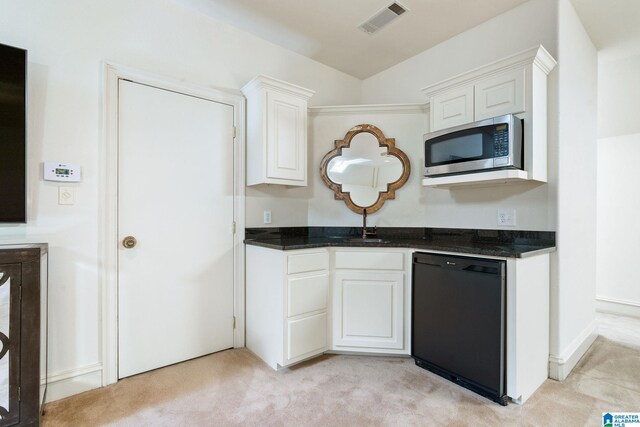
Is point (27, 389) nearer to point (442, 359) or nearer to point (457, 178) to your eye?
point (442, 359)

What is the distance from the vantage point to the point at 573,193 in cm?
235

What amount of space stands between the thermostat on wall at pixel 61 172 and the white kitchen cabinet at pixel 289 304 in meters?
1.26

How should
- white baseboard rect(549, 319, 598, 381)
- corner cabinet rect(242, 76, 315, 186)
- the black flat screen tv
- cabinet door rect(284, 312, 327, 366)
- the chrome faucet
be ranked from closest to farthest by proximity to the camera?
1. the black flat screen tv
2. white baseboard rect(549, 319, 598, 381)
3. cabinet door rect(284, 312, 327, 366)
4. corner cabinet rect(242, 76, 315, 186)
5. the chrome faucet

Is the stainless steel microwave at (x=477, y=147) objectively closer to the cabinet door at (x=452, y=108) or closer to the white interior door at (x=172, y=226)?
the cabinet door at (x=452, y=108)

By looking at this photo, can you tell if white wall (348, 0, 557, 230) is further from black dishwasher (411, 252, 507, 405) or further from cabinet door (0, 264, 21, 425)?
cabinet door (0, 264, 21, 425)

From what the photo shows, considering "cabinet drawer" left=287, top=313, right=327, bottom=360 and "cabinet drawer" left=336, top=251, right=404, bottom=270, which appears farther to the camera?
"cabinet drawer" left=336, top=251, right=404, bottom=270

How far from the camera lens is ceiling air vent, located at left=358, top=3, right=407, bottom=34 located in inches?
95.8

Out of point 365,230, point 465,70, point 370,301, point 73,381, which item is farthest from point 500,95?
point 73,381

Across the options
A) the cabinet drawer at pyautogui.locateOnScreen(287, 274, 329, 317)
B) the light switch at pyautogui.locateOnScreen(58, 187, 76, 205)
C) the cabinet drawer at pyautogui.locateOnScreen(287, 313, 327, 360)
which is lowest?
the cabinet drawer at pyautogui.locateOnScreen(287, 313, 327, 360)

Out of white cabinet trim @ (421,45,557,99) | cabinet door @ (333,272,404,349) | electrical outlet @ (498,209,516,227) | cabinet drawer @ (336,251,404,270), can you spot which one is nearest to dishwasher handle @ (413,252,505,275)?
cabinet drawer @ (336,251,404,270)

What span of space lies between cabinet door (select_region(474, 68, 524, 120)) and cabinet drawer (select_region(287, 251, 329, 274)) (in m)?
1.52

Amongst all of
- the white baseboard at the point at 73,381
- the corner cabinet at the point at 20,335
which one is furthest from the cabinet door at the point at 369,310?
the corner cabinet at the point at 20,335

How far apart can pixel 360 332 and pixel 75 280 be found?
1.94 m

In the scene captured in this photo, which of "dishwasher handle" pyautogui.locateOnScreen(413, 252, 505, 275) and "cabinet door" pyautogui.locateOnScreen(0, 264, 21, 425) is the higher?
"dishwasher handle" pyautogui.locateOnScreen(413, 252, 505, 275)
